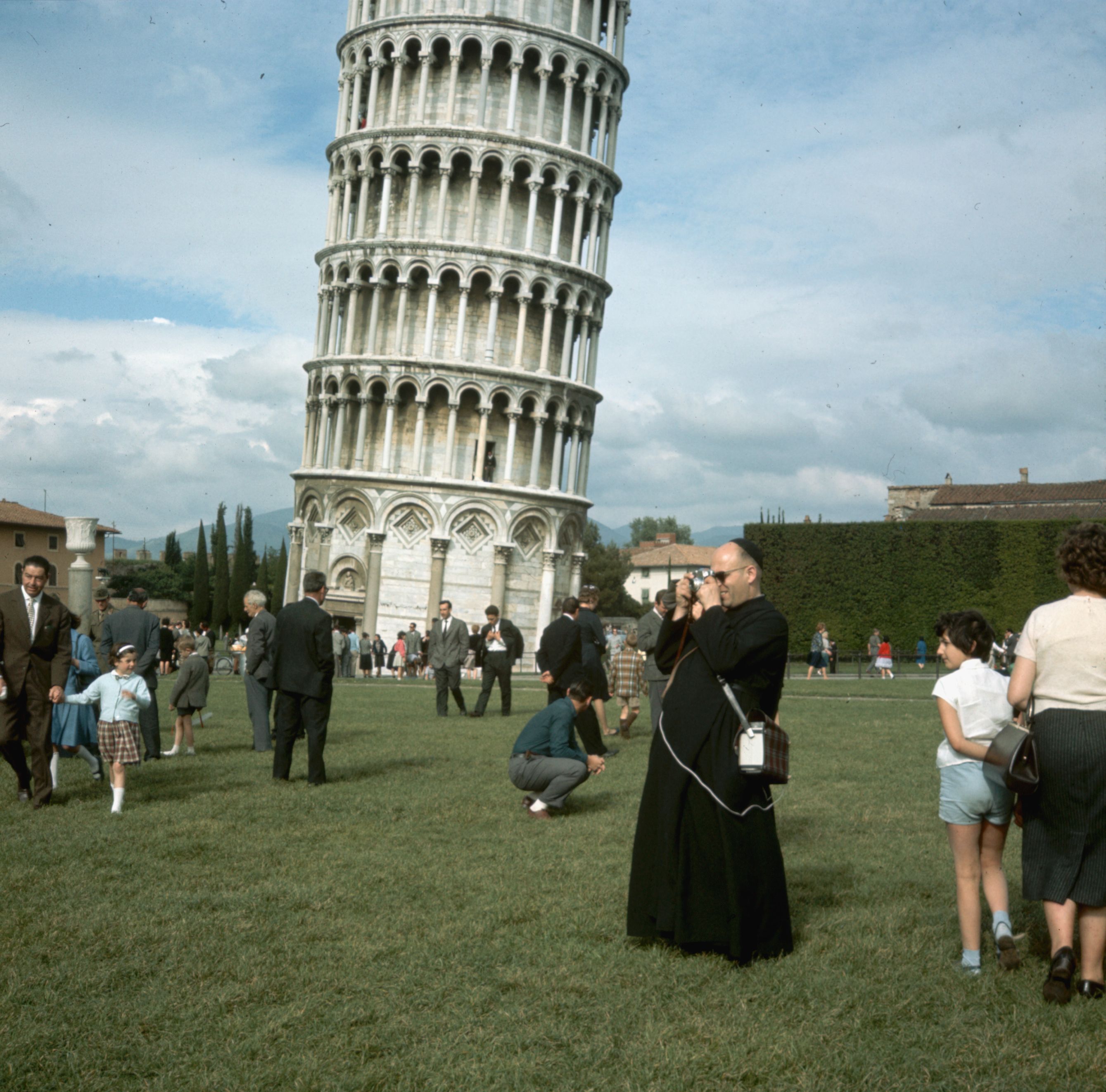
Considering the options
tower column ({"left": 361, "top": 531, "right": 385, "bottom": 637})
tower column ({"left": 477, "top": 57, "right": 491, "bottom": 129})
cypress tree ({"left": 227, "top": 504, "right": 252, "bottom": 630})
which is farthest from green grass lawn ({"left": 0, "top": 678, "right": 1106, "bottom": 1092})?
cypress tree ({"left": 227, "top": 504, "right": 252, "bottom": 630})

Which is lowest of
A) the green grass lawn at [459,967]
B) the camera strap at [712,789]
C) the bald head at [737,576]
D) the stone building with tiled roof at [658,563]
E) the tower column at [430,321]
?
the green grass lawn at [459,967]

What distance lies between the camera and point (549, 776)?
33.7 ft

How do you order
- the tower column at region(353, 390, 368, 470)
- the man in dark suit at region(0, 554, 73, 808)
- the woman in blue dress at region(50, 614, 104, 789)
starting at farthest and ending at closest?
the tower column at region(353, 390, 368, 470), the woman in blue dress at region(50, 614, 104, 789), the man in dark suit at region(0, 554, 73, 808)

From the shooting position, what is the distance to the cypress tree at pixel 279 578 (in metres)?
75.1

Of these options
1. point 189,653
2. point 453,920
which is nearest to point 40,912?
point 453,920

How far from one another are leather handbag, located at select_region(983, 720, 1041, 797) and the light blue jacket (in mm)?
7196

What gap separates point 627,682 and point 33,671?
868 cm

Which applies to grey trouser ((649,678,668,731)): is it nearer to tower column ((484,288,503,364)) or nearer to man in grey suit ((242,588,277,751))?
man in grey suit ((242,588,277,751))

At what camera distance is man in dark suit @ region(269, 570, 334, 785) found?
11.8 meters

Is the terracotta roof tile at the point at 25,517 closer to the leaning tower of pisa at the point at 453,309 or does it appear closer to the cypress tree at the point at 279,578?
the cypress tree at the point at 279,578

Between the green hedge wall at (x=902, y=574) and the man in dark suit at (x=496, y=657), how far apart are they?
91.2 feet

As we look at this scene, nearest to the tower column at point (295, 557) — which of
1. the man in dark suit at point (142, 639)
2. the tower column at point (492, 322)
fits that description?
the tower column at point (492, 322)

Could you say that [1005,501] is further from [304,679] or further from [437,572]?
[304,679]

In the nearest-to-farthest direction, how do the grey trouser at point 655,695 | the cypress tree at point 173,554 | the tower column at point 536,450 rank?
the grey trouser at point 655,695 < the tower column at point 536,450 < the cypress tree at point 173,554
